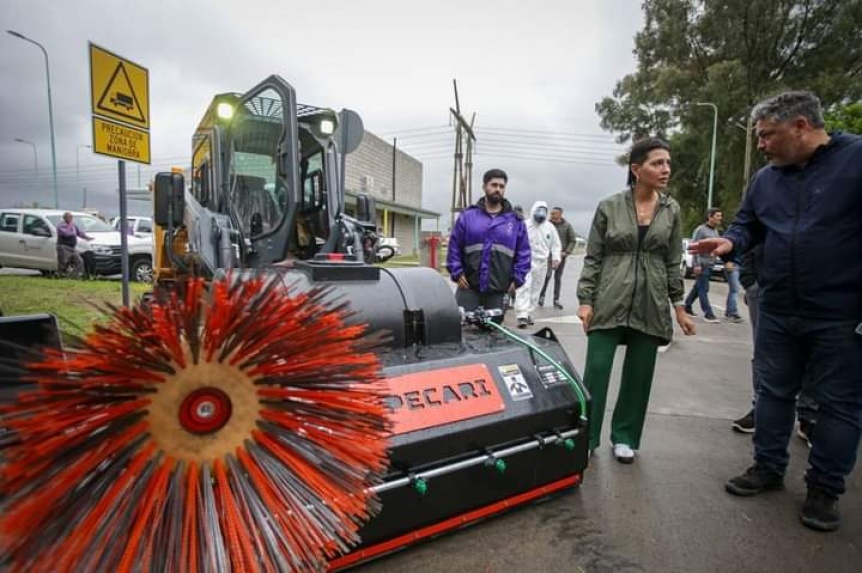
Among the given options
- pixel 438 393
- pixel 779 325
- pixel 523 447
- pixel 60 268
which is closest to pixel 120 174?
pixel 438 393

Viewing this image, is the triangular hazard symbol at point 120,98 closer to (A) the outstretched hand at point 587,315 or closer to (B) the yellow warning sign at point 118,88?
(B) the yellow warning sign at point 118,88

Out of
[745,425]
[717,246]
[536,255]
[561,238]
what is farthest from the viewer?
[561,238]

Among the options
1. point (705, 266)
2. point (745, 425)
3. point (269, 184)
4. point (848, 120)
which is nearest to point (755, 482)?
point (745, 425)

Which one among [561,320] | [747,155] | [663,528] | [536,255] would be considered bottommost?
[663,528]

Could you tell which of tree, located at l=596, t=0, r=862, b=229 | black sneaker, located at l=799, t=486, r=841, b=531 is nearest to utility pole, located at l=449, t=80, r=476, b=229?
tree, located at l=596, t=0, r=862, b=229

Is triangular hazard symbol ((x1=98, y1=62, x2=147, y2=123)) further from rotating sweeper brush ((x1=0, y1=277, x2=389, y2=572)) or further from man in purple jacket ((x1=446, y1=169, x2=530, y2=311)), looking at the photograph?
rotating sweeper brush ((x1=0, y1=277, x2=389, y2=572))

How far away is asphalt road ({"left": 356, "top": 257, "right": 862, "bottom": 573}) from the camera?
6.70ft

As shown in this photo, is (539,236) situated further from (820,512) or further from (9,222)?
(9,222)

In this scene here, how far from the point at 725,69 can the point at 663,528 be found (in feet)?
95.1

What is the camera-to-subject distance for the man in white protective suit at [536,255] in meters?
7.21

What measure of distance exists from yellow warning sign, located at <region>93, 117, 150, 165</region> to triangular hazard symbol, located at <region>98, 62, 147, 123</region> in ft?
0.35

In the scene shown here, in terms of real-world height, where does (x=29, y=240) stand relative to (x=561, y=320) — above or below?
above

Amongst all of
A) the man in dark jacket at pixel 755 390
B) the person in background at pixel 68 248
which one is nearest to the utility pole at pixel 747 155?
the man in dark jacket at pixel 755 390

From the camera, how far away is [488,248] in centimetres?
409
